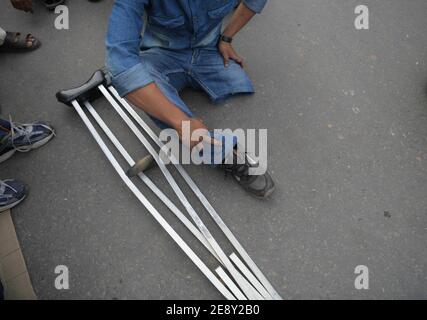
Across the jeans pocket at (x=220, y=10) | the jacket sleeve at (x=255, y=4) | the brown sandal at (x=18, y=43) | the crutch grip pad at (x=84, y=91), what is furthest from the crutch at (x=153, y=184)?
the jacket sleeve at (x=255, y=4)

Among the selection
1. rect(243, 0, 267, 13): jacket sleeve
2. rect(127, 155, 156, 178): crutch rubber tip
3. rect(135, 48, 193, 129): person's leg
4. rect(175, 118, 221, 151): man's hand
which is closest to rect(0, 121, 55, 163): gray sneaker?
rect(127, 155, 156, 178): crutch rubber tip

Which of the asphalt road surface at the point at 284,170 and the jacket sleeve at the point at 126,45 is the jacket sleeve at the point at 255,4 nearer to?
the asphalt road surface at the point at 284,170

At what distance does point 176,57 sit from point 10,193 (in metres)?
1.05

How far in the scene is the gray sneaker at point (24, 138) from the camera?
1.62 metres

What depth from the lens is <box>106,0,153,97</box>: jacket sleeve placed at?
3.58 feet

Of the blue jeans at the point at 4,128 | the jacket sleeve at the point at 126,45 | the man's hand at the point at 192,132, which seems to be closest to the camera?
the jacket sleeve at the point at 126,45

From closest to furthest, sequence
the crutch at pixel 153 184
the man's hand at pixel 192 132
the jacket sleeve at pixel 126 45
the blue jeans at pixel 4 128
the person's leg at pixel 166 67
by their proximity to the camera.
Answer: the jacket sleeve at pixel 126 45, the man's hand at pixel 192 132, the crutch at pixel 153 184, the person's leg at pixel 166 67, the blue jeans at pixel 4 128

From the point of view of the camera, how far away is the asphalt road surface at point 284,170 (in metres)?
1.40

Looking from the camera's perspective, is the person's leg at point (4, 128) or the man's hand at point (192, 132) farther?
the person's leg at point (4, 128)

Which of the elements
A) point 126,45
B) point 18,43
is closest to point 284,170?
point 126,45

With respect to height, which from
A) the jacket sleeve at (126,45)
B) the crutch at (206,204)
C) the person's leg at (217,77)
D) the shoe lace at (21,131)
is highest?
the jacket sleeve at (126,45)

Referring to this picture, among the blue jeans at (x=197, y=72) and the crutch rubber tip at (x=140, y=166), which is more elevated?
the blue jeans at (x=197, y=72)
